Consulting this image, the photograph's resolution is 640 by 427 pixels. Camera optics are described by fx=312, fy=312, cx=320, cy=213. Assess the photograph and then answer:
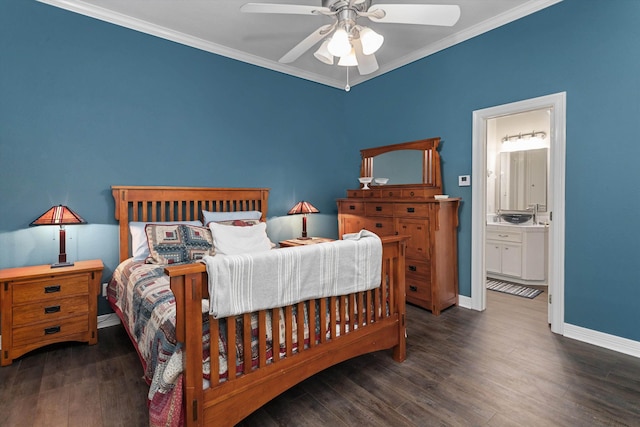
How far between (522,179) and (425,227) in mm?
2455

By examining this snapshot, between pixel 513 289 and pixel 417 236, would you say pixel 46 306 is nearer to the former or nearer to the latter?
pixel 417 236

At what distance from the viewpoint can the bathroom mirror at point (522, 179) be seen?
4.41m

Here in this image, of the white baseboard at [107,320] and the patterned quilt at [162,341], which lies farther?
the white baseboard at [107,320]

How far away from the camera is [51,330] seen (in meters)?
2.36

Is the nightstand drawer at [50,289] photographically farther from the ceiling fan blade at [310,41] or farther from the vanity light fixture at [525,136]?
the vanity light fixture at [525,136]

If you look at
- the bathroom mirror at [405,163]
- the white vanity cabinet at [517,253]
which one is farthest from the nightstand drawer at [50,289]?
the white vanity cabinet at [517,253]

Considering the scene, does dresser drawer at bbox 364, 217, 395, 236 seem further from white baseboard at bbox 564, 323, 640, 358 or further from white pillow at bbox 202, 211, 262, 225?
white baseboard at bbox 564, 323, 640, 358

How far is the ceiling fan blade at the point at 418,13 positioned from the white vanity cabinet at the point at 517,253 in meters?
3.03

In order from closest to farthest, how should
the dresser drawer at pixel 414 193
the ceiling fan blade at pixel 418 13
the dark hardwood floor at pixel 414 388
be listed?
the dark hardwood floor at pixel 414 388
the ceiling fan blade at pixel 418 13
the dresser drawer at pixel 414 193

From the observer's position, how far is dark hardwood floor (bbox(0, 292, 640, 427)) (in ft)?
5.50

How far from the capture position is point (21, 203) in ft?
8.27

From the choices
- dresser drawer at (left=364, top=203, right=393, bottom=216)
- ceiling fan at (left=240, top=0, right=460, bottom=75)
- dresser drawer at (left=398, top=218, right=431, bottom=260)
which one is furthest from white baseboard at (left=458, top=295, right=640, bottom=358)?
ceiling fan at (left=240, top=0, right=460, bottom=75)

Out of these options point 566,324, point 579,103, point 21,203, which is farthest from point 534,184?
point 21,203

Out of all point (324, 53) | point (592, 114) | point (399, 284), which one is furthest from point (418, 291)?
point (324, 53)
